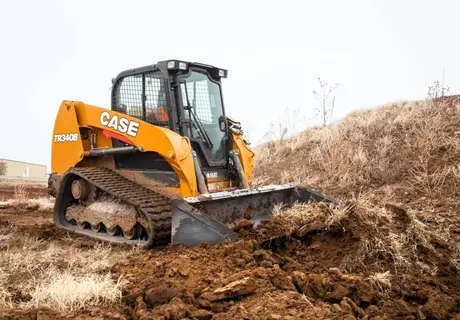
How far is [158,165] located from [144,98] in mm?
1076

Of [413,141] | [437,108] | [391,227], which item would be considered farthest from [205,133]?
[437,108]

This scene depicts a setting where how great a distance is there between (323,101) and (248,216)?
Result: 10.1m

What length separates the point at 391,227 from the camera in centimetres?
475

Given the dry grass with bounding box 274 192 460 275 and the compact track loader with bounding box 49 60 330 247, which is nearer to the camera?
the dry grass with bounding box 274 192 460 275

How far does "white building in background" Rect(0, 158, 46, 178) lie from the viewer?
28292 mm

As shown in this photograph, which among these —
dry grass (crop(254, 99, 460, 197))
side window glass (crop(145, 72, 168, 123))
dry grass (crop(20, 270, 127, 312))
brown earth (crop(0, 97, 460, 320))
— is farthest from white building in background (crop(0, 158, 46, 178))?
dry grass (crop(20, 270, 127, 312))

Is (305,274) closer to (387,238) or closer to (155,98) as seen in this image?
(387,238)

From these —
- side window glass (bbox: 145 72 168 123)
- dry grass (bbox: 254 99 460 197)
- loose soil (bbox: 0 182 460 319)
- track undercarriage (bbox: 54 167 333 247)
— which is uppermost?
side window glass (bbox: 145 72 168 123)

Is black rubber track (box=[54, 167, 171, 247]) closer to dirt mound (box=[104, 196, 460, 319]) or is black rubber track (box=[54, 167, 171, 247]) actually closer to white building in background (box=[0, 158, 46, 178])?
dirt mound (box=[104, 196, 460, 319])

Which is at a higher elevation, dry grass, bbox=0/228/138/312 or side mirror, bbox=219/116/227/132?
side mirror, bbox=219/116/227/132

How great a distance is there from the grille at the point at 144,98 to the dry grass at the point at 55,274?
190 centimetres

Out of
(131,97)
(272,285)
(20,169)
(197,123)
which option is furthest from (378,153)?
(20,169)

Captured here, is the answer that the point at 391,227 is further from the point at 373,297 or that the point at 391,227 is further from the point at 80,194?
the point at 80,194

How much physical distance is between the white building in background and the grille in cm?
2219
